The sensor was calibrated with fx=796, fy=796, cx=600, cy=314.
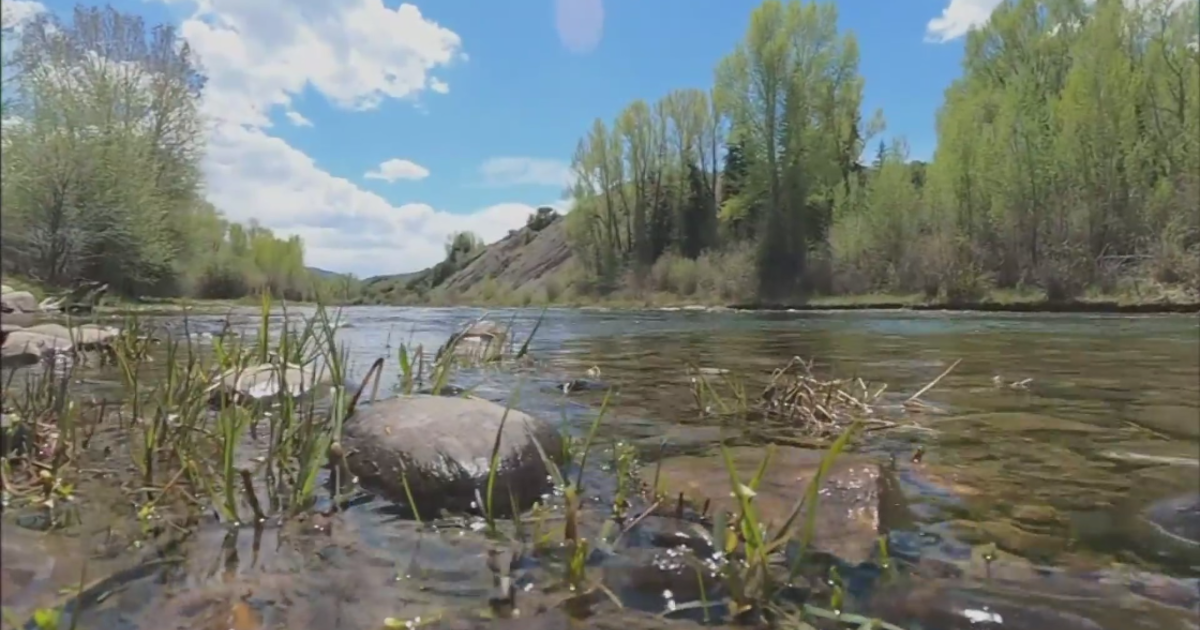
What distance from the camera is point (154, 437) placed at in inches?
107

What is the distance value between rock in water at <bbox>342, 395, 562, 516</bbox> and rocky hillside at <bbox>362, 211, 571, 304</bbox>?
67604 millimetres

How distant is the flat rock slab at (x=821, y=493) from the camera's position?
2623 millimetres

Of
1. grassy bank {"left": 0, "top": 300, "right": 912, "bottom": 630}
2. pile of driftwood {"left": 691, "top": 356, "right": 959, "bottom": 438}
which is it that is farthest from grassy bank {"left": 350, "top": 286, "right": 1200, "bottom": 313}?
grassy bank {"left": 0, "top": 300, "right": 912, "bottom": 630}

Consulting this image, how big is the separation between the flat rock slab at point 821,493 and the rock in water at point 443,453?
55 centimetres

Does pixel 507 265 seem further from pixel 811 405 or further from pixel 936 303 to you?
pixel 811 405

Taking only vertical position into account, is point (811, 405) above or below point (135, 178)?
below

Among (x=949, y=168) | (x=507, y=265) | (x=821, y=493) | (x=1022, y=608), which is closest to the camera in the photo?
(x=1022, y=608)

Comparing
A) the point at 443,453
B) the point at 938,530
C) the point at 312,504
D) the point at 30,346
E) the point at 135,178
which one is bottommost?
the point at 938,530

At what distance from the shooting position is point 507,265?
305 feet

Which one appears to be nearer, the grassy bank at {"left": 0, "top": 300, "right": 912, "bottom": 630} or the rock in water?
the grassy bank at {"left": 0, "top": 300, "right": 912, "bottom": 630}

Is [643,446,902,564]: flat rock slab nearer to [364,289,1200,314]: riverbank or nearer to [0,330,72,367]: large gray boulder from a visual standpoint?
[364,289,1200,314]: riverbank

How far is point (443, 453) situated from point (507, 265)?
297 feet

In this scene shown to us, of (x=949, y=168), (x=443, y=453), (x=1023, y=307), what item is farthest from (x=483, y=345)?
(x=949, y=168)

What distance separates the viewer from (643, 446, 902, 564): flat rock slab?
262 cm
